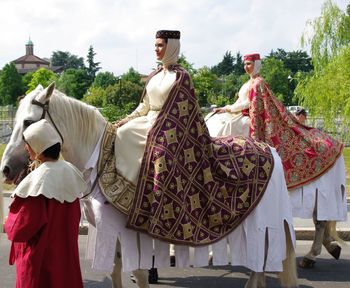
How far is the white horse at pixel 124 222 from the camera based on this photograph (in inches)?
177

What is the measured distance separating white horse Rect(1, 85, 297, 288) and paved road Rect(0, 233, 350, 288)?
0.66 meters

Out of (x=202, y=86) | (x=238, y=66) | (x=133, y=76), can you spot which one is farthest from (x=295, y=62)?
(x=202, y=86)

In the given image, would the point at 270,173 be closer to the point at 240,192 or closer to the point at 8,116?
the point at 240,192

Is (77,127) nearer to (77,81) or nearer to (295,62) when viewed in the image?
(77,81)

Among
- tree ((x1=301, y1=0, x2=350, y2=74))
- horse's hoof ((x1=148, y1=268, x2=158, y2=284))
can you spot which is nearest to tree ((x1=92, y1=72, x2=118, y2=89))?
tree ((x1=301, y1=0, x2=350, y2=74))

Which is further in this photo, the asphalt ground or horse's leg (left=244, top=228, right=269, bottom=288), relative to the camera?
the asphalt ground

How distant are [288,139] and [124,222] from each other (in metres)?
2.46

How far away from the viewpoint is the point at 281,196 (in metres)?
5.34

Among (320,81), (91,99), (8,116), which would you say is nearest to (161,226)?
(320,81)

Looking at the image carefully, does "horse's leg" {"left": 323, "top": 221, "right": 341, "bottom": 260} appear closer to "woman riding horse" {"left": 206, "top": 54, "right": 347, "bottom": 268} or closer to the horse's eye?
"woman riding horse" {"left": 206, "top": 54, "right": 347, "bottom": 268}

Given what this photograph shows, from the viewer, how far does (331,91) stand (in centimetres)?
1870

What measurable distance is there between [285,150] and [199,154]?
72.1 inches

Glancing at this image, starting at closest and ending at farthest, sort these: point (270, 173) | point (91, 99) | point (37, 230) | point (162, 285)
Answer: point (37, 230) → point (270, 173) → point (162, 285) → point (91, 99)

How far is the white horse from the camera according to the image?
4.51 meters
